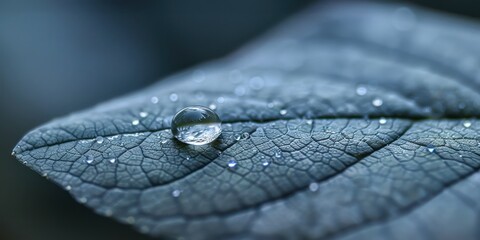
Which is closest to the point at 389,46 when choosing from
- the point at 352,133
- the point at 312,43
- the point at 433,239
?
the point at 312,43

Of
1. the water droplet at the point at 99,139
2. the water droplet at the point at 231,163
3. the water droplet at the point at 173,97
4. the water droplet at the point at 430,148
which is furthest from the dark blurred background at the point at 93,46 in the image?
the water droplet at the point at 430,148

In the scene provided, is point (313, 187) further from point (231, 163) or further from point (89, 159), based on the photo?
point (89, 159)

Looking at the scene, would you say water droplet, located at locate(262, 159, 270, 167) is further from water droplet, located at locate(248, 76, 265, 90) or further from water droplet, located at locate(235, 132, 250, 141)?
water droplet, located at locate(248, 76, 265, 90)

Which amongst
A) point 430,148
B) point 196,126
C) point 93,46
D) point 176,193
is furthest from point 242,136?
point 93,46

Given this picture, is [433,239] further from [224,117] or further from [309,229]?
[224,117]

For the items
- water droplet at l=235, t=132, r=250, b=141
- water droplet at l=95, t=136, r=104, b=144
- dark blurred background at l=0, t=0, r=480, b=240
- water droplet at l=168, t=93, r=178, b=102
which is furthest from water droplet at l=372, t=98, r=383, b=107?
dark blurred background at l=0, t=0, r=480, b=240

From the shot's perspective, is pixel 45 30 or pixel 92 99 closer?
pixel 92 99
